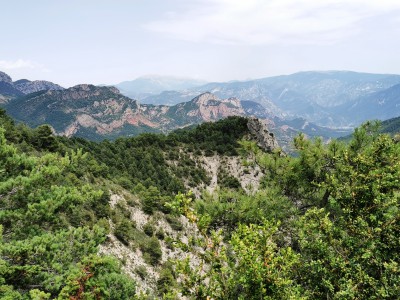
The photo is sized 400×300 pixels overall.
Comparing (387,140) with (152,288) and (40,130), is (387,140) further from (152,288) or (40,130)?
(40,130)

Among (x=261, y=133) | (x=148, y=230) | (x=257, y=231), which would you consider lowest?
(x=148, y=230)

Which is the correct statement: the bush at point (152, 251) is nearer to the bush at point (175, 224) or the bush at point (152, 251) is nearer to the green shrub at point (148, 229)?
the green shrub at point (148, 229)

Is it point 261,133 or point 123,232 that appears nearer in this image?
point 123,232

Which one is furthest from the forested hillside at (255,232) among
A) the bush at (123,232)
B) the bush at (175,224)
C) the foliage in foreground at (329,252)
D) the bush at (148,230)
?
the bush at (175,224)

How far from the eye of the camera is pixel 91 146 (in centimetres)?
A: 8256

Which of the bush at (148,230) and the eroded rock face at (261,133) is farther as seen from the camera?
the eroded rock face at (261,133)

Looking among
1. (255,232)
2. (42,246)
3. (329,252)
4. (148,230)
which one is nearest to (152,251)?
(148,230)

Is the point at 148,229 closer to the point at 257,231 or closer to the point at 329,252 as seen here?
the point at 329,252

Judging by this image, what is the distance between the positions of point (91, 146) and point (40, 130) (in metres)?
28.3

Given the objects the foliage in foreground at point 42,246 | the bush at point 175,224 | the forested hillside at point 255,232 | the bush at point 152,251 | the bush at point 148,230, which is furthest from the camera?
the bush at point 175,224

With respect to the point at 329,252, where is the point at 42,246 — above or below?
below

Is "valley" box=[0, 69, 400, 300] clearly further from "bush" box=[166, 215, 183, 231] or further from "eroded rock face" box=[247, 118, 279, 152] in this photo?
"eroded rock face" box=[247, 118, 279, 152]

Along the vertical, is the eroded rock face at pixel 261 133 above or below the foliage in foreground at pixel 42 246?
below

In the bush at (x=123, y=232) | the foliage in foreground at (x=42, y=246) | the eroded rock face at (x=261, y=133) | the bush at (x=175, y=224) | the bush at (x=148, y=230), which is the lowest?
the bush at (x=175, y=224)
